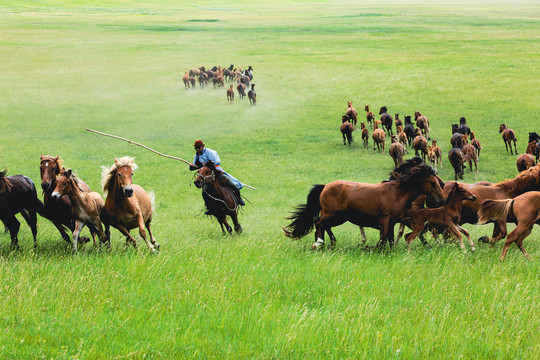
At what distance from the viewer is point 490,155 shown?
938 inches

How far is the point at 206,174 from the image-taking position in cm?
1272

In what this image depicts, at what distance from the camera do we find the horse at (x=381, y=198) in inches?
403

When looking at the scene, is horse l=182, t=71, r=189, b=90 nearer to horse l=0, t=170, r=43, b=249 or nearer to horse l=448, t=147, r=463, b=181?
horse l=448, t=147, r=463, b=181

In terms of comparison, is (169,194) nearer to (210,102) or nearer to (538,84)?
(210,102)

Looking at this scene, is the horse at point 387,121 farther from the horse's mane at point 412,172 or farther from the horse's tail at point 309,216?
the horse's mane at point 412,172

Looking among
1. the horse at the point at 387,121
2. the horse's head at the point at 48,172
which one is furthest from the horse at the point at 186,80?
the horse's head at the point at 48,172

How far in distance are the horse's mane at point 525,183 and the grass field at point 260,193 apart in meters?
1.22

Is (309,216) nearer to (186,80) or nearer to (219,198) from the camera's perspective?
(219,198)

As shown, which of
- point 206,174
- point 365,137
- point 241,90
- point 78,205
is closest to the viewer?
point 78,205

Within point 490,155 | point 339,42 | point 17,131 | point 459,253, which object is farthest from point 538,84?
point 17,131

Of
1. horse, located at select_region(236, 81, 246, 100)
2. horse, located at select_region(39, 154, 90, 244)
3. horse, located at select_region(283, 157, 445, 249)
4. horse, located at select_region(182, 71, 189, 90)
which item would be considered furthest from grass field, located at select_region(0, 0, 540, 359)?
horse, located at select_region(236, 81, 246, 100)

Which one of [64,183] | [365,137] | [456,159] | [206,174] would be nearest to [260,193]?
[206,174]

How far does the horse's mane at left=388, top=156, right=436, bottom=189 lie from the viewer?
1017 centimetres

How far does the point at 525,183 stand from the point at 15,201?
11029mm
